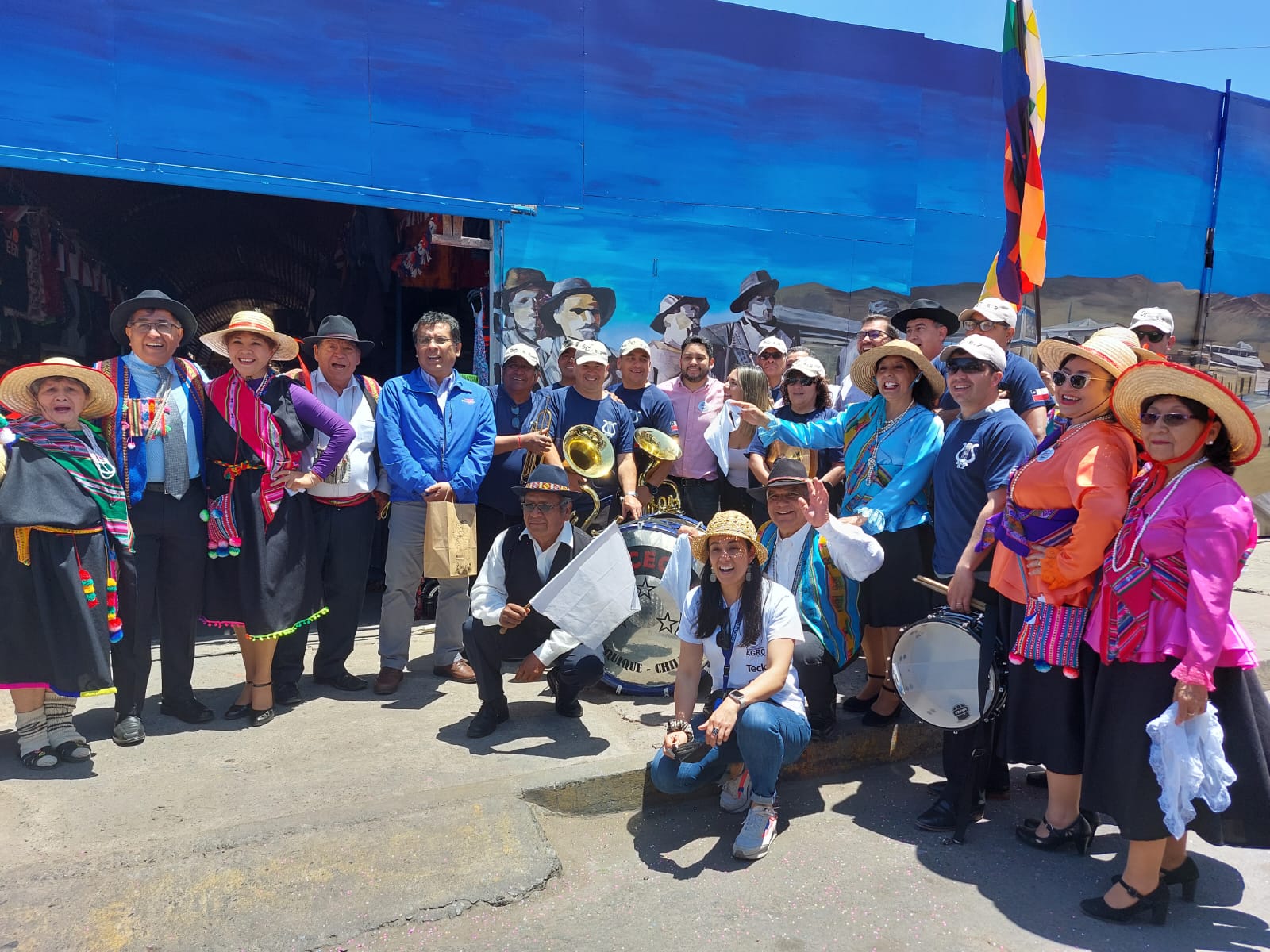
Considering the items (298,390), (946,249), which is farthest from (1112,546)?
(946,249)

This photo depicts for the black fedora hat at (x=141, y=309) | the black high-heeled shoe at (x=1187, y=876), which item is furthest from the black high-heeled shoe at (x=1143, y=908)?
the black fedora hat at (x=141, y=309)

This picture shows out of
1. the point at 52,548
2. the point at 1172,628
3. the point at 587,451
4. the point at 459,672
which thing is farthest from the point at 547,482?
the point at 1172,628

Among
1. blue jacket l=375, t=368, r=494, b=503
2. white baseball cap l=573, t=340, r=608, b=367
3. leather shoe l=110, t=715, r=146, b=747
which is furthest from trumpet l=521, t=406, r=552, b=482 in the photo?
leather shoe l=110, t=715, r=146, b=747

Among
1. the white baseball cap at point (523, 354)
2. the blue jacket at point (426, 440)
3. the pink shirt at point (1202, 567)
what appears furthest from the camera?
the white baseball cap at point (523, 354)

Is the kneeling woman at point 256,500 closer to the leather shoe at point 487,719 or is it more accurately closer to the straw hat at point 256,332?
the straw hat at point 256,332

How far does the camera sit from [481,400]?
5395 millimetres

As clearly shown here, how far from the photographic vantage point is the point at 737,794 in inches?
159

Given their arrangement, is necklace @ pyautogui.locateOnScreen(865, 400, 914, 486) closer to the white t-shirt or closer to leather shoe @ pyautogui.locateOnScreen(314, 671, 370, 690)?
the white t-shirt

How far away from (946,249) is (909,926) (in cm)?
684

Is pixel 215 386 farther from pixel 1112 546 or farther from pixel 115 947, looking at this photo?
pixel 1112 546

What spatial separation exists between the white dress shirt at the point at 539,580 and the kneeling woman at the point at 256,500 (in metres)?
0.99

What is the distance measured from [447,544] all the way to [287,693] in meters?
1.19

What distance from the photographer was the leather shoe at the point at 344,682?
521 centimetres

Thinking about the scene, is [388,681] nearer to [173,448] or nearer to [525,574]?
[525,574]
